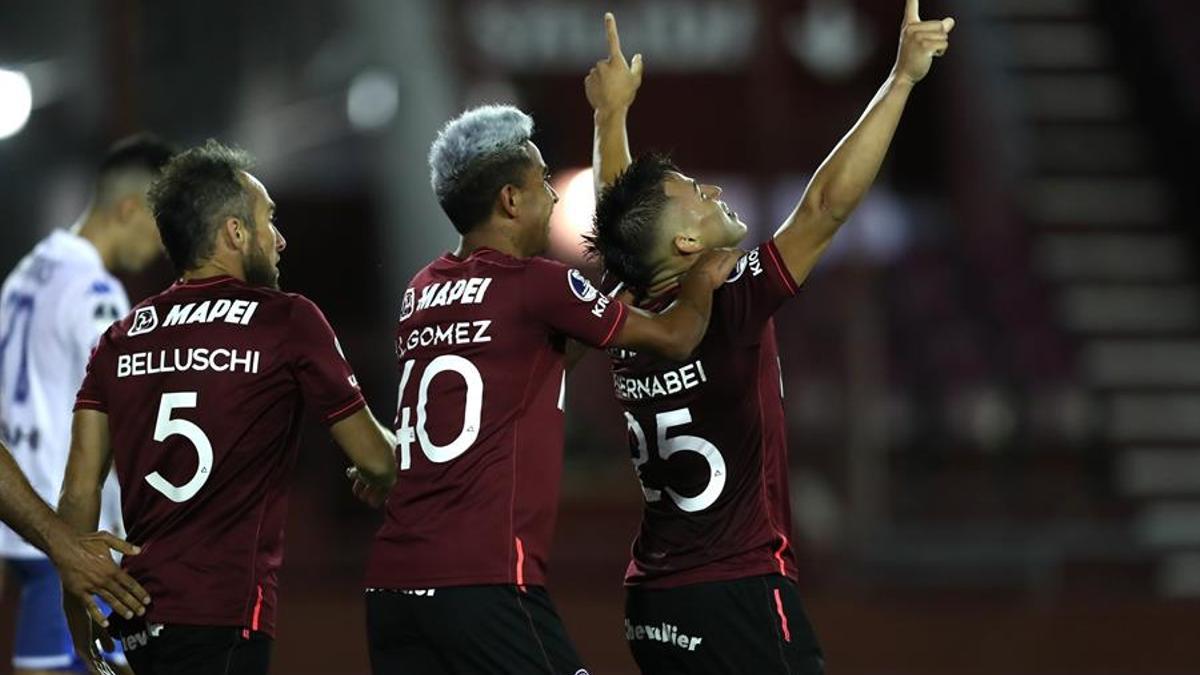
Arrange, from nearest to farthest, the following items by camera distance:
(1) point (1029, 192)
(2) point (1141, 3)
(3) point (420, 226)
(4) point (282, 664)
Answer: (4) point (282, 664)
(3) point (420, 226)
(1) point (1029, 192)
(2) point (1141, 3)

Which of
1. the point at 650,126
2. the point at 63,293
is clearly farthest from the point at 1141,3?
the point at 63,293

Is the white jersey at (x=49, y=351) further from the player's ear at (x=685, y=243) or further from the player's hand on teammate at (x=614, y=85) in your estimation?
the player's ear at (x=685, y=243)

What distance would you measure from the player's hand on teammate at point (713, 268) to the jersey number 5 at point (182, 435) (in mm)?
1114

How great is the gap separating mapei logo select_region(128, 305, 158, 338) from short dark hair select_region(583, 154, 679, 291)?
1.00 metres

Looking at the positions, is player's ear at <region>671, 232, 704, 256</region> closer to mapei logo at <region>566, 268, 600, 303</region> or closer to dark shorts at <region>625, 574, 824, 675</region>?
mapei logo at <region>566, 268, 600, 303</region>

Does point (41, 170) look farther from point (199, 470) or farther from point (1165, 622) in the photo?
point (199, 470)

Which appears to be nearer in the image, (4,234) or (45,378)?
(45,378)

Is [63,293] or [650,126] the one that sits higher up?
[650,126]

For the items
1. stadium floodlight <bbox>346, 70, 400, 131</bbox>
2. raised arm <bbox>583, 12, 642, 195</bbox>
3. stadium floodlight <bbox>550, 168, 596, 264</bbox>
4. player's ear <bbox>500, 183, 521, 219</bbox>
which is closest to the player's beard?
player's ear <bbox>500, 183, 521, 219</bbox>

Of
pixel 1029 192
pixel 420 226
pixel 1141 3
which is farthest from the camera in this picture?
pixel 1141 3

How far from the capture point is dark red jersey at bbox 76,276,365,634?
13.4 feet

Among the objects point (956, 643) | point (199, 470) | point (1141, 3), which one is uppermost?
point (1141, 3)

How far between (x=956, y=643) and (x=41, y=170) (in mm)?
7557

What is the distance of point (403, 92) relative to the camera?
11672 millimetres
